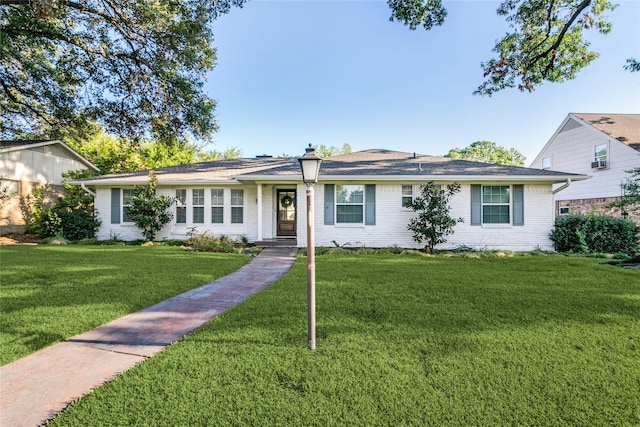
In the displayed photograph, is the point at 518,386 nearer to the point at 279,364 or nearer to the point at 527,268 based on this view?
the point at 279,364

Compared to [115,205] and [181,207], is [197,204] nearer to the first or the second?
[181,207]

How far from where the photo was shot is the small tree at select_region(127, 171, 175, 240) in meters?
11.7

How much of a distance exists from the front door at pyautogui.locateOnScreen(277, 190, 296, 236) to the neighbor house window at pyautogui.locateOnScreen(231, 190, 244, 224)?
156 centimetres

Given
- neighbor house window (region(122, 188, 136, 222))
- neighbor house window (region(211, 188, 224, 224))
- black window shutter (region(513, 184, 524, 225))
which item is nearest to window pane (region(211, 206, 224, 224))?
neighbor house window (region(211, 188, 224, 224))

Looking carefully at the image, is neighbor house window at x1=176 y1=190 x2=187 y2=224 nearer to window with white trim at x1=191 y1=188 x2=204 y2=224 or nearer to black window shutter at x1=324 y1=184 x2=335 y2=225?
window with white trim at x1=191 y1=188 x2=204 y2=224

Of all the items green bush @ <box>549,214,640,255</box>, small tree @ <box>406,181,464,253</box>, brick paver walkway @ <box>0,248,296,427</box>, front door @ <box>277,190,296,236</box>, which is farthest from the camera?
front door @ <box>277,190,296,236</box>

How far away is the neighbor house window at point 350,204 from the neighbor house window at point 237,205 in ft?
13.1

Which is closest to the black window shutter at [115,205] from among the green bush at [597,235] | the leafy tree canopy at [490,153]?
the green bush at [597,235]

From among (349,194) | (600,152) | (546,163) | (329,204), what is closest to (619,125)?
(600,152)

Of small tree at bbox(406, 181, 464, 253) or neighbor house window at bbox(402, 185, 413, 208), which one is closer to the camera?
small tree at bbox(406, 181, 464, 253)

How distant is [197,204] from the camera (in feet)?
40.7

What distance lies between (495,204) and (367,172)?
190 inches

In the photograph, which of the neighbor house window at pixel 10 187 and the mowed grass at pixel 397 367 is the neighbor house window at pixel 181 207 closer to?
the neighbor house window at pixel 10 187

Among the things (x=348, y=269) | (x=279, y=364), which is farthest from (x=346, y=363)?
(x=348, y=269)
